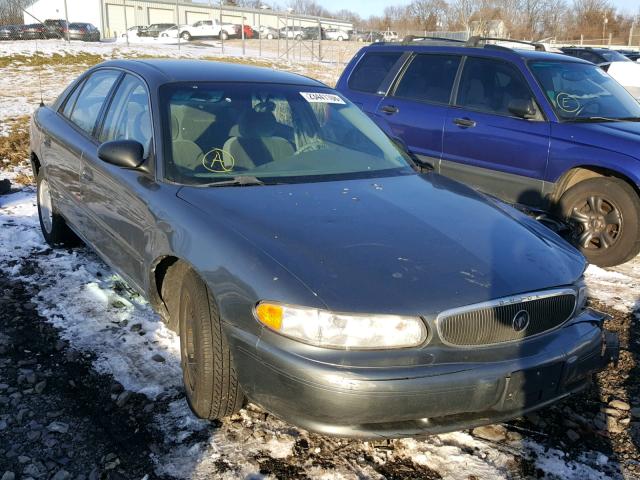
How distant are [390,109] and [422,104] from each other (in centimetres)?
37

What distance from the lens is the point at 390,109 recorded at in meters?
6.59

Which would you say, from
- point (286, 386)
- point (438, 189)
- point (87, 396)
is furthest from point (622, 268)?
point (87, 396)

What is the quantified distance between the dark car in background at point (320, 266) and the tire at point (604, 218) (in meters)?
2.20

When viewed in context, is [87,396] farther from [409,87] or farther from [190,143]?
[409,87]

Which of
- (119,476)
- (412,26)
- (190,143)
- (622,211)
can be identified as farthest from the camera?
(412,26)

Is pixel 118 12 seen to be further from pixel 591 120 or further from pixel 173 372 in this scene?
pixel 173 372

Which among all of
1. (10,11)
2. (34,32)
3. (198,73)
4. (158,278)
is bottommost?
(158,278)

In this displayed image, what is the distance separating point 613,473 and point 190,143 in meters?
2.64

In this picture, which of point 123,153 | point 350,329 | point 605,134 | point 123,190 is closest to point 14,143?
point 123,190

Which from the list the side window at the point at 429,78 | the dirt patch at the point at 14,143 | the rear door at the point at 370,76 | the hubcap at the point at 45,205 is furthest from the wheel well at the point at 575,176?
the dirt patch at the point at 14,143

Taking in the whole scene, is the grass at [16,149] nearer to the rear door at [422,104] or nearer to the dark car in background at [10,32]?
the rear door at [422,104]

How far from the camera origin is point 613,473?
2.66 meters

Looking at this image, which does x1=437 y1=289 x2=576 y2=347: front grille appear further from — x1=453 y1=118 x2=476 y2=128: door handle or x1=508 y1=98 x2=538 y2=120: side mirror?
x1=453 y1=118 x2=476 y2=128: door handle

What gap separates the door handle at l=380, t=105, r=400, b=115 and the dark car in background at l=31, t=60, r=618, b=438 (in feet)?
8.74
